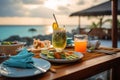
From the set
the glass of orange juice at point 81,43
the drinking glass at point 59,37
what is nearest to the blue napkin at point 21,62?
the drinking glass at point 59,37

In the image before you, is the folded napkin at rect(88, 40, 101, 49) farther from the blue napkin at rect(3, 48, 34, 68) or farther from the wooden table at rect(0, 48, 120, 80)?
the blue napkin at rect(3, 48, 34, 68)

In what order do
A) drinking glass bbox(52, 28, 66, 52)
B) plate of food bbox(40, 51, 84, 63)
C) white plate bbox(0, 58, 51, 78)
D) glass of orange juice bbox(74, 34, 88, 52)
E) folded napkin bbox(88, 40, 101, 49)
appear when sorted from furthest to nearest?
folded napkin bbox(88, 40, 101, 49) → glass of orange juice bbox(74, 34, 88, 52) → drinking glass bbox(52, 28, 66, 52) → plate of food bbox(40, 51, 84, 63) → white plate bbox(0, 58, 51, 78)

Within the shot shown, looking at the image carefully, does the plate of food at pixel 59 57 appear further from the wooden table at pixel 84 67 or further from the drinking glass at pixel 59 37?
the drinking glass at pixel 59 37

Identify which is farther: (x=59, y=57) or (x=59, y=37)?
(x=59, y=37)

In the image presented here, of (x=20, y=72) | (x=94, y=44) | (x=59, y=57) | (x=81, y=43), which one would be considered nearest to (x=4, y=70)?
(x=20, y=72)

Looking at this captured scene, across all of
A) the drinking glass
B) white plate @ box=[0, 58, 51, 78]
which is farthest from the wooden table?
the drinking glass

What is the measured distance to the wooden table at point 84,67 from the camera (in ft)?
3.09

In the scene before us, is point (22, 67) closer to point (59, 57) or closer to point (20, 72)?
point (20, 72)

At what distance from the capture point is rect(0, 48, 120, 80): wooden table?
0.94 metres

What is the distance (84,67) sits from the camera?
1.09 metres

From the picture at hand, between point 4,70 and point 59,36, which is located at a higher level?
point 59,36

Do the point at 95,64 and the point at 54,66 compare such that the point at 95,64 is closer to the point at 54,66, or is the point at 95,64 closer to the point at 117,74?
the point at 54,66

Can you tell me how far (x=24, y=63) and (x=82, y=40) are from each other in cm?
66

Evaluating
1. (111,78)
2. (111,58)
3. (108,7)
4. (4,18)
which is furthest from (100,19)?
(111,58)
